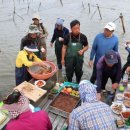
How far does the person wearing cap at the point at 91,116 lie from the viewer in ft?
11.5

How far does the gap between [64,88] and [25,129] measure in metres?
2.47

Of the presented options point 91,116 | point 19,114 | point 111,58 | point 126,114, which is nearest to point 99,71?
point 111,58

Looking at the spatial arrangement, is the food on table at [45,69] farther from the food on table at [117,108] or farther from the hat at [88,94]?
the hat at [88,94]

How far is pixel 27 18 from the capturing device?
67.8ft

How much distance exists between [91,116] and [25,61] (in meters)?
3.01

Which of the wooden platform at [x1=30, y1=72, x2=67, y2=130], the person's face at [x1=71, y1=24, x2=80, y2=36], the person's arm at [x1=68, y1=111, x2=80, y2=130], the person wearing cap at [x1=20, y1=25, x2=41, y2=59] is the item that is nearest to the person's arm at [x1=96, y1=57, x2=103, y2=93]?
the wooden platform at [x1=30, y1=72, x2=67, y2=130]

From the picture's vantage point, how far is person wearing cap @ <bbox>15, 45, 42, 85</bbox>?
6.05 meters

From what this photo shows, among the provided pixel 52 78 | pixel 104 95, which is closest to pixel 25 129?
pixel 52 78

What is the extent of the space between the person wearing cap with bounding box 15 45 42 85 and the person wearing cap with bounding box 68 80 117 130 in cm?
277

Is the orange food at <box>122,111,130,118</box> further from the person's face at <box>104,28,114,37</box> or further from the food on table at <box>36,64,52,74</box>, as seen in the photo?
the person's face at <box>104,28,114,37</box>

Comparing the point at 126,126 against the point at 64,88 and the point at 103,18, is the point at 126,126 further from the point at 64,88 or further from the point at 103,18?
the point at 103,18

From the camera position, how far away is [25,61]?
603 cm

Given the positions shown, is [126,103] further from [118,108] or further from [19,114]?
[19,114]

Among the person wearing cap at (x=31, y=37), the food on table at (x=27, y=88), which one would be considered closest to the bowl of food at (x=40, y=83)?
the food on table at (x=27, y=88)
